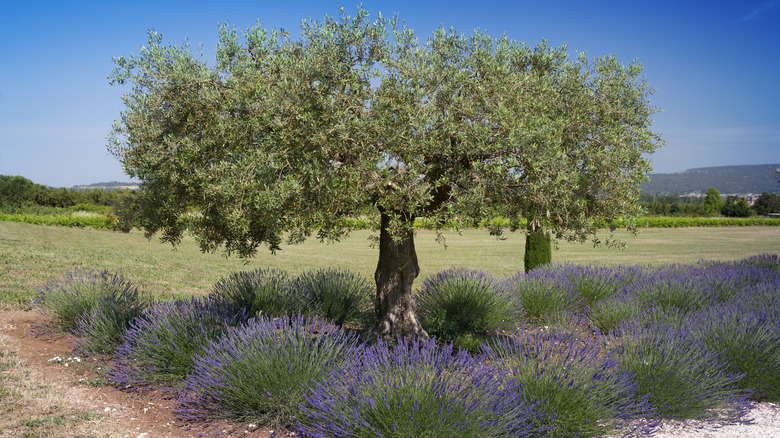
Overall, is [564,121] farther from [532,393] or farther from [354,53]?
[532,393]

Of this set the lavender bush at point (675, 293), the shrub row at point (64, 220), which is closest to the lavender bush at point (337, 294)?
the lavender bush at point (675, 293)

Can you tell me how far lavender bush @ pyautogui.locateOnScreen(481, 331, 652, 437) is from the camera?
5.42m

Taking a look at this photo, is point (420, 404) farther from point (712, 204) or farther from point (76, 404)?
point (712, 204)

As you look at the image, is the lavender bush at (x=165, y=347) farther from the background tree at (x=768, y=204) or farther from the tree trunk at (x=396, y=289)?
the background tree at (x=768, y=204)

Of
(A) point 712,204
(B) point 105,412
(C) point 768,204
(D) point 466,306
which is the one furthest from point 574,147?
→ (C) point 768,204

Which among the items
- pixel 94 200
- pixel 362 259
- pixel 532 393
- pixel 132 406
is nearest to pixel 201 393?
pixel 132 406

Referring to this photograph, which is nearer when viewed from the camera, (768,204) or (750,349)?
(750,349)

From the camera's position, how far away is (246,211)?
6559mm

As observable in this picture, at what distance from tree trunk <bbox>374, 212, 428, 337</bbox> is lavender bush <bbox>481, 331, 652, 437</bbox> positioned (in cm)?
376

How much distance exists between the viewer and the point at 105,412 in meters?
6.52

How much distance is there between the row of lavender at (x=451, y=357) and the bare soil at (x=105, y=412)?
19cm

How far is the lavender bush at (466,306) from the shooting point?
10.4m

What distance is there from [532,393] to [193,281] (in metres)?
15.4

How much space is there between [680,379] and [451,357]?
3080 millimetres
